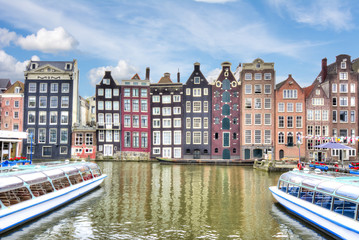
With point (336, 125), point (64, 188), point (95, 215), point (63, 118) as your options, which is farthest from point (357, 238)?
point (63, 118)

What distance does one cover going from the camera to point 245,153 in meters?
62.5

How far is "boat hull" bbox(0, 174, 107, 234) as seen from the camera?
15164 mm

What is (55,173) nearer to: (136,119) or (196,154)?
A: (136,119)

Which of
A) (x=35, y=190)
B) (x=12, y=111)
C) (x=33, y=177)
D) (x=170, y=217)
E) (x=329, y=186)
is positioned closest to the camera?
(x=329, y=186)

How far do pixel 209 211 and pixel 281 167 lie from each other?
2916 centimetres

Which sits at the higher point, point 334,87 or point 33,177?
point 334,87

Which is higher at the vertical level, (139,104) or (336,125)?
(139,104)

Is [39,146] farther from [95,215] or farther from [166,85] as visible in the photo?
[95,215]

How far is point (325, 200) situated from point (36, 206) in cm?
1620

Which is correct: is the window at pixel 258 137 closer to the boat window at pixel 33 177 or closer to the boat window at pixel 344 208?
the boat window at pixel 344 208

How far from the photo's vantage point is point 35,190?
65.8 ft

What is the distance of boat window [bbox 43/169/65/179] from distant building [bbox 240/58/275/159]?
148 feet

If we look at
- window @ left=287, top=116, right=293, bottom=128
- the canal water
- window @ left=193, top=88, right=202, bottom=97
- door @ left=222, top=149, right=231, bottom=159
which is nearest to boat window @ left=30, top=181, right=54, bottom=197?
the canal water

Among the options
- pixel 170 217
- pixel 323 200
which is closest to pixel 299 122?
pixel 323 200
